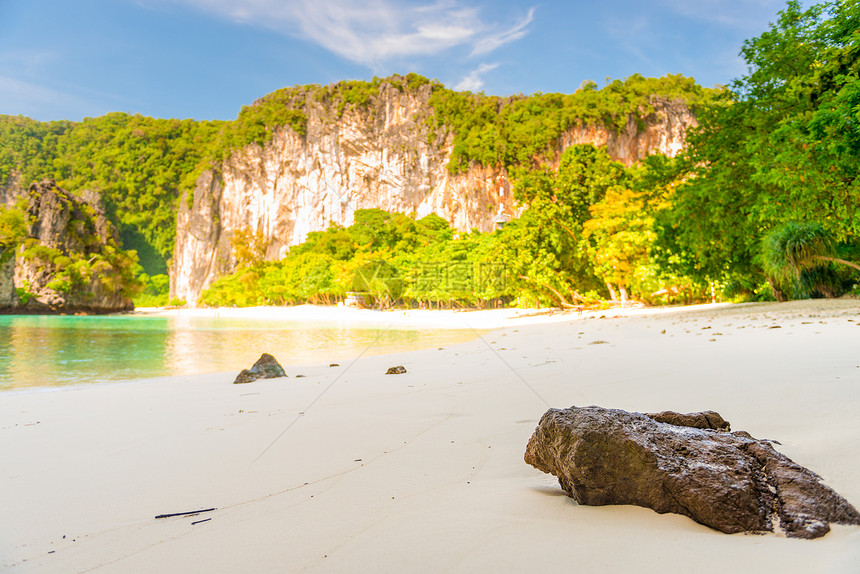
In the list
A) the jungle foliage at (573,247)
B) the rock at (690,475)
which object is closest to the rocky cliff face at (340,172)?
the jungle foliage at (573,247)

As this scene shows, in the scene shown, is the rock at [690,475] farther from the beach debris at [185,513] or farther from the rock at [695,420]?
the beach debris at [185,513]

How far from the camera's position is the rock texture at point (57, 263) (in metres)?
48.9

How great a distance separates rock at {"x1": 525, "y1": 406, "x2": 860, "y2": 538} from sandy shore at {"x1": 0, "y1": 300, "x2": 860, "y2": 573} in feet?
0.20

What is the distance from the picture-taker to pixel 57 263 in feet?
170

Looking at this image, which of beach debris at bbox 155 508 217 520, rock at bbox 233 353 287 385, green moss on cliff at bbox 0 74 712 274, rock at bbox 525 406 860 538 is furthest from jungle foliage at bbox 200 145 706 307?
green moss on cliff at bbox 0 74 712 274

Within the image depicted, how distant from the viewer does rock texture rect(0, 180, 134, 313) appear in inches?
1927

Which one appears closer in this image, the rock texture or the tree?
the tree

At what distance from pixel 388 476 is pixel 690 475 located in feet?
3.86

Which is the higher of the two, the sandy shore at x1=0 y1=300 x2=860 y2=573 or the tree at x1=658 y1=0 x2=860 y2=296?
the tree at x1=658 y1=0 x2=860 y2=296

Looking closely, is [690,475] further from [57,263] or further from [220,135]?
[220,135]

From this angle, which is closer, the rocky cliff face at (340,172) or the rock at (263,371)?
the rock at (263,371)

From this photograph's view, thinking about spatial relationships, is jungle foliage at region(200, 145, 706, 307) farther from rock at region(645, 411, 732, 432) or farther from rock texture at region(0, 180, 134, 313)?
rock texture at region(0, 180, 134, 313)

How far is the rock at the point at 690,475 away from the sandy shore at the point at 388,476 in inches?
2.4

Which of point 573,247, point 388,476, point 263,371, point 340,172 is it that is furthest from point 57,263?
point 388,476
